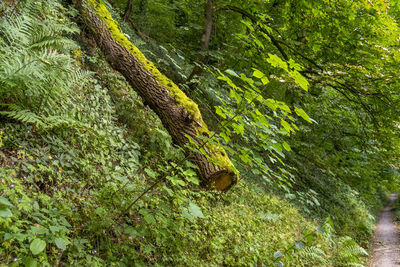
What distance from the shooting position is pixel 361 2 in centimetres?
577

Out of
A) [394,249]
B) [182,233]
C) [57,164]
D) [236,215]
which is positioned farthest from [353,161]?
[57,164]

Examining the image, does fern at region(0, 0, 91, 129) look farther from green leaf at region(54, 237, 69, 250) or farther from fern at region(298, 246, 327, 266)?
fern at region(298, 246, 327, 266)

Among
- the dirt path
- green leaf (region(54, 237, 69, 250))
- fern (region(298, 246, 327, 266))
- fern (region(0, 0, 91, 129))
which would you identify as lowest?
the dirt path

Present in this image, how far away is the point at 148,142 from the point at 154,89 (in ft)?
3.26

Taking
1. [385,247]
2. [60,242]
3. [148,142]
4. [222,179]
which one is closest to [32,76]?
[60,242]

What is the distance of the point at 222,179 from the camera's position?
4.56 m

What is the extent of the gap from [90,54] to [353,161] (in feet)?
36.8

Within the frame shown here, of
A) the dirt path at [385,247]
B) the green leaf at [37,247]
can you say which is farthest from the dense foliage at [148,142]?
the dirt path at [385,247]

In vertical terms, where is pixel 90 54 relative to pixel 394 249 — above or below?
above

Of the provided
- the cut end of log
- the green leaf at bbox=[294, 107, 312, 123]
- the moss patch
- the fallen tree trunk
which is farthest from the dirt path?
the green leaf at bbox=[294, 107, 312, 123]

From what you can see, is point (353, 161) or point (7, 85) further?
point (353, 161)

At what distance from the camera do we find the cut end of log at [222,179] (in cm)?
444

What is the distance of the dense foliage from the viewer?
2496mm

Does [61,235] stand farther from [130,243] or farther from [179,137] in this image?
[179,137]
